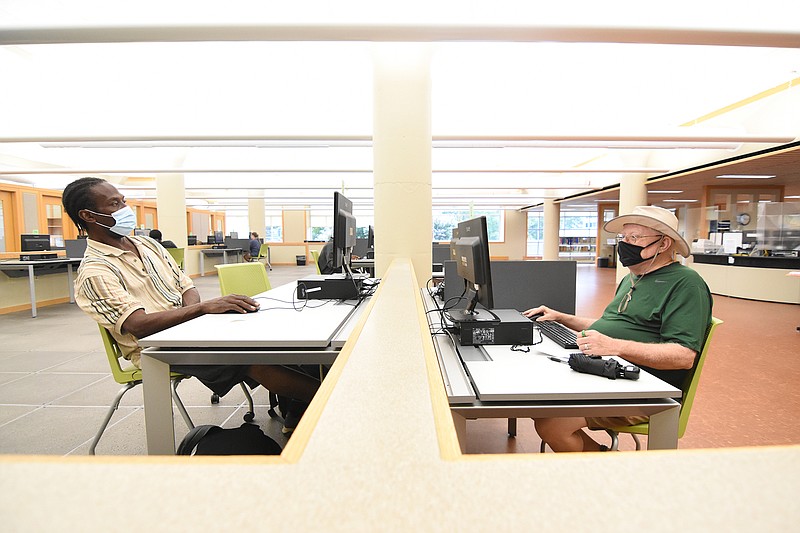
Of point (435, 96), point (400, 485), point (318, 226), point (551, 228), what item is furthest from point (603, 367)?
point (318, 226)

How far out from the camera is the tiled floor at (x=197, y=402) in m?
2.62

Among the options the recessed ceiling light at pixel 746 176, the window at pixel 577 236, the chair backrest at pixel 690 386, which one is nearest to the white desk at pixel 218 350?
the chair backrest at pixel 690 386

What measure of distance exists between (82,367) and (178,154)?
27.0 ft

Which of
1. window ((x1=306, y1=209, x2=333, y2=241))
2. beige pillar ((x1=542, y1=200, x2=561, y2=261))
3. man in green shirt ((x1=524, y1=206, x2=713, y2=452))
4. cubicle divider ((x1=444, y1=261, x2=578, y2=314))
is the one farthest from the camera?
window ((x1=306, y1=209, x2=333, y2=241))

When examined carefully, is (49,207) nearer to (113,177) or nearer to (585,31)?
(113,177)

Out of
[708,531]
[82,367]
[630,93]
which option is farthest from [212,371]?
[630,93]

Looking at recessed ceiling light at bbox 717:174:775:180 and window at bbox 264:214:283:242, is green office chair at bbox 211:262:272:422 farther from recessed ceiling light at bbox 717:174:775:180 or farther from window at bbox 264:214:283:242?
window at bbox 264:214:283:242

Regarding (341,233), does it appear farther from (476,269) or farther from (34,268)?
(34,268)

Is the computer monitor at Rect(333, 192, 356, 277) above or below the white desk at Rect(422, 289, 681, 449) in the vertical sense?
above

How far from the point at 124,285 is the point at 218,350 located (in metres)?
0.91

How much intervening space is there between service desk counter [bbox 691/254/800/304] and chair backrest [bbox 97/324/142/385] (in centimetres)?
1031

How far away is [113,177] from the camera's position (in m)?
14.0

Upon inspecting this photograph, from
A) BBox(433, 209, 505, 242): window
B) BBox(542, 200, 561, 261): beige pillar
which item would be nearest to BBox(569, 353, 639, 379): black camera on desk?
BBox(542, 200, 561, 261): beige pillar

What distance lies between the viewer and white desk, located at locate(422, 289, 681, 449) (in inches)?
51.7
